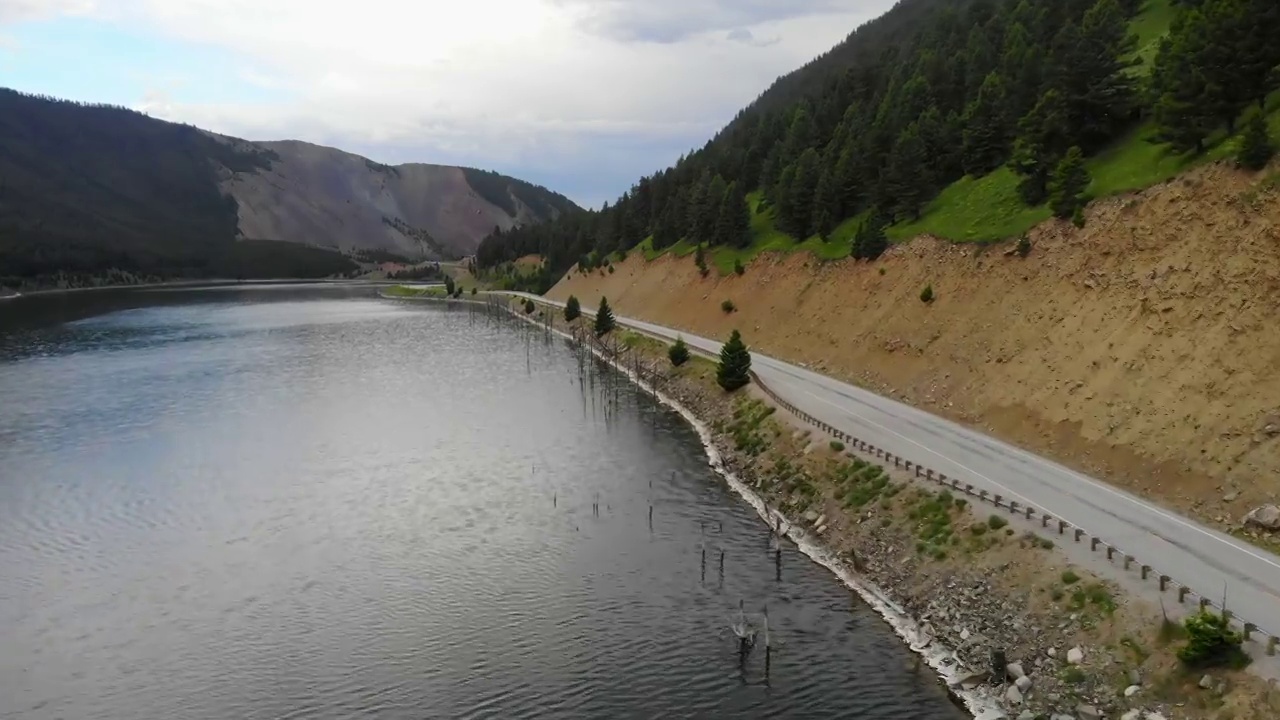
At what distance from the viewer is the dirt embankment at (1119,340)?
36719 millimetres

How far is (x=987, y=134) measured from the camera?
8331cm

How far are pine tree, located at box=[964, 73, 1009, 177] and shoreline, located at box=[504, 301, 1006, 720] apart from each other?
44.8m

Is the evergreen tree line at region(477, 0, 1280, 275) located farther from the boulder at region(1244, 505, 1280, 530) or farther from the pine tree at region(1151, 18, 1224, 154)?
the boulder at region(1244, 505, 1280, 530)

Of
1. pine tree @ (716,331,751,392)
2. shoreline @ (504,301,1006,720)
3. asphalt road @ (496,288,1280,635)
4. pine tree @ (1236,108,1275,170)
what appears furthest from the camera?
pine tree @ (716,331,751,392)

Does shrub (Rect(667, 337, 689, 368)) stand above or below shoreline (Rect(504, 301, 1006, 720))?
above

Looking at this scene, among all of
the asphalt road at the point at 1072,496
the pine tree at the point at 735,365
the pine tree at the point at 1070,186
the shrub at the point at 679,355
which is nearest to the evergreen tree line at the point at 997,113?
the pine tree at the point at 1070,186

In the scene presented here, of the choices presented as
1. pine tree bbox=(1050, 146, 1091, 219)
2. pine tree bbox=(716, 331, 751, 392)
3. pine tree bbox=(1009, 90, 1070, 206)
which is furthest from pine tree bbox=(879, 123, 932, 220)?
pine tree bbox=(716, 331, 751, 392)

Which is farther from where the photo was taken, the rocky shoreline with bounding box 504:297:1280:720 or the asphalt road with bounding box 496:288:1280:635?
the asphalt road with bounding box 496:288:1280:635

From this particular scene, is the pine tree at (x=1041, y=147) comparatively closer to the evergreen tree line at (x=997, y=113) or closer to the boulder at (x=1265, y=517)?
the evergreen tree line at (x=997, y=113)

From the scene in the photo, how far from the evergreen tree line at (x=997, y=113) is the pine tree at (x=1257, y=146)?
6.99m

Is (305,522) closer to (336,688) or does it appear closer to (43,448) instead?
(336,688)

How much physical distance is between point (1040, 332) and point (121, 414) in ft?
239

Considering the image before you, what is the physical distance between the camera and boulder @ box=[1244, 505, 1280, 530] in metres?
30.7

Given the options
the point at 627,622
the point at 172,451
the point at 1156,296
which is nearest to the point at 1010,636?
the point at 627,622
